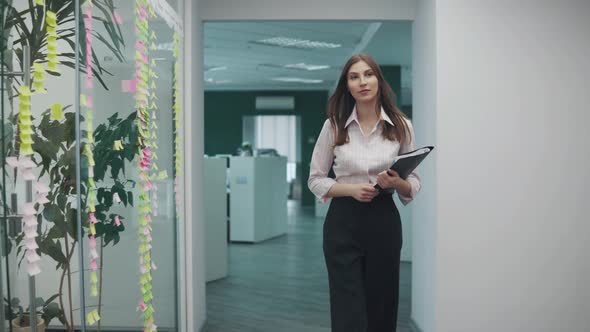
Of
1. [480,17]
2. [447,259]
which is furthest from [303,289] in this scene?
[480,17]

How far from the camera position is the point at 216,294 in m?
4.72

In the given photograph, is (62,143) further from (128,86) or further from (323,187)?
(323,187)

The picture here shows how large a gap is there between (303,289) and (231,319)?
1.07 meters

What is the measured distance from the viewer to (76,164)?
1.70 metres

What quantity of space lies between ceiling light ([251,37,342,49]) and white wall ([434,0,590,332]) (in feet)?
16.8

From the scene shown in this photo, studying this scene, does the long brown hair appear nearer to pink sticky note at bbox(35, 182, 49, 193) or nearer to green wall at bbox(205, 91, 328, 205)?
pink sticky note at bbox(35, 182, 49, 193)

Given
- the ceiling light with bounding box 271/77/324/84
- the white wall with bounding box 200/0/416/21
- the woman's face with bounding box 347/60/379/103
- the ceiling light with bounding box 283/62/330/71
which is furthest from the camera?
the ceiling light with bounding box 271/77/324/84

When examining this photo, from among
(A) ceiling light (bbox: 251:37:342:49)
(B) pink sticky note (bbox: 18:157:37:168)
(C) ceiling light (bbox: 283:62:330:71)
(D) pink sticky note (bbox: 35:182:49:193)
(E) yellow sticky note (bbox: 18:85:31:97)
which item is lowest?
(D) pink sticky note (bbox: 35:182:49:193)

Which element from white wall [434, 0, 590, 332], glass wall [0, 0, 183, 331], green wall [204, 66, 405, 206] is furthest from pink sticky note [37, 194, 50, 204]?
green wall [204, 66, 405, 206]

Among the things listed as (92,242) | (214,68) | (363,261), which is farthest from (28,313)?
(214,68)

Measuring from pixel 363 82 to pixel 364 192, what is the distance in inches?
16.5

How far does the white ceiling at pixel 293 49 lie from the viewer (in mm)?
6965

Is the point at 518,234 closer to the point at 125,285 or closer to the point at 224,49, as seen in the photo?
the point at 125,285

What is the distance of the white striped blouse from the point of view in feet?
6.80
